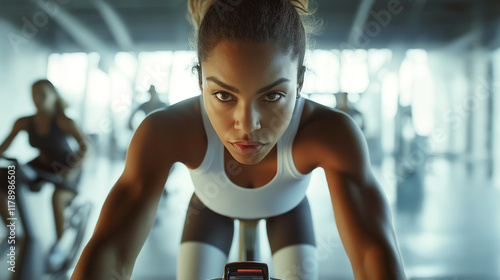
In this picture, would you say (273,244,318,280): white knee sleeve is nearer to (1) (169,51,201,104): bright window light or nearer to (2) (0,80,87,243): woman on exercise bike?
(1) (169,51,201,104): bright window light

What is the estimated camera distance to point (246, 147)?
0.33 m

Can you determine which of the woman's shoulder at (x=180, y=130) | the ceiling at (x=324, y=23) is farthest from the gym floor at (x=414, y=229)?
the ceiling at (x=324, y=23)

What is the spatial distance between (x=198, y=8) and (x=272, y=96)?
141mm

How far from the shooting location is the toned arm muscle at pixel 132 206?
0.30 meters

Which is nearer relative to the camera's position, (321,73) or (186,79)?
(186,79)

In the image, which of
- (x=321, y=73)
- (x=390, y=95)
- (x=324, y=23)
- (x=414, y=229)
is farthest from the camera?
(x=390, y=95)

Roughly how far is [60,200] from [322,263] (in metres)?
0.84

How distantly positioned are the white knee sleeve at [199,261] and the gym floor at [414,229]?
0.14 m

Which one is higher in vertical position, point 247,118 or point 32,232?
point 247,118

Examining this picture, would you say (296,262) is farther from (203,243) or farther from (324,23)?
(324,23)

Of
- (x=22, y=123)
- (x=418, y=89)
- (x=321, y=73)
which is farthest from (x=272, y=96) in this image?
(x=418, y=89)

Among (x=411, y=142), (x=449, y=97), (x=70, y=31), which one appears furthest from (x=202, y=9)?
(x=449, y=97)

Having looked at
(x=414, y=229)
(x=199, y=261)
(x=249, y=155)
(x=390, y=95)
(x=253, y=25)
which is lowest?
(x=414, y=229)

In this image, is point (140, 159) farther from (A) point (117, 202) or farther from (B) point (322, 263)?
(B) point (322, 263)
